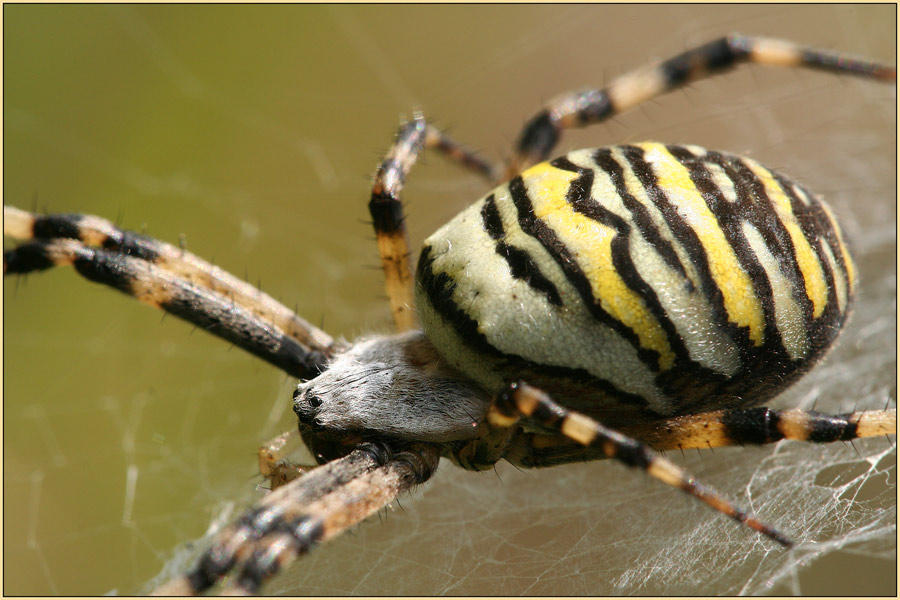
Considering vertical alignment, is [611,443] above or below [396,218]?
below

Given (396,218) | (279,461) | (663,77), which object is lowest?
(279,461)

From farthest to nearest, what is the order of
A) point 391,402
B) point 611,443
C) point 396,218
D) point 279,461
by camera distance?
1. point 396,218
2. point 279,461
3. point 391,402
4. point 611,443

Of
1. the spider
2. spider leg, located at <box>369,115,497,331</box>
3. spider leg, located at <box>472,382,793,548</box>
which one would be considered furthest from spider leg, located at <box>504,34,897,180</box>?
spider leg, located at <box>472,382,793,548</box>

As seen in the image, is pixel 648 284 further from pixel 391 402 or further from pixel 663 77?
pixel 663 77

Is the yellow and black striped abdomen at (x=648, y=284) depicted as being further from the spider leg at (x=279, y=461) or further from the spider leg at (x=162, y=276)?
the spider leg at (x=162, y=276)

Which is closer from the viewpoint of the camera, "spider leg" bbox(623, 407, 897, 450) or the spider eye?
"spider leg" bbox(623, 407, 897, 450)

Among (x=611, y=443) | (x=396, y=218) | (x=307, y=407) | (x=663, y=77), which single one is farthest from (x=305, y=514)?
(x=663, y=77)

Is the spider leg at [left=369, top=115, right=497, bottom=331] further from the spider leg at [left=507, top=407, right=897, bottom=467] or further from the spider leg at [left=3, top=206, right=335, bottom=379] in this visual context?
the spider leg at [left=507, top=407, right=897, bottom=467]
